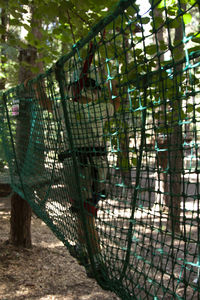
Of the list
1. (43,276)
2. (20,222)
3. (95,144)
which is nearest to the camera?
(95,144)

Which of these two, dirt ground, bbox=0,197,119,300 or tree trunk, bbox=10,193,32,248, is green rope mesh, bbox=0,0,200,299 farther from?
dirt ground, bbox=0,197,119,300

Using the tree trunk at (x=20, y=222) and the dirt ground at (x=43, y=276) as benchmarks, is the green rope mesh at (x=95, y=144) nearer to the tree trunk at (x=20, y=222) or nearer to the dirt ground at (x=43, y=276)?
the tree trunk at (x=20, y=222)

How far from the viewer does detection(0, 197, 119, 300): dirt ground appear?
2561mm

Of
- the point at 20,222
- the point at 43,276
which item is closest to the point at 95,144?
the point at 43,276

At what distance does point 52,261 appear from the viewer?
3221 mm

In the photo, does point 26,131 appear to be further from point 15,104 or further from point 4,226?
point 4,226

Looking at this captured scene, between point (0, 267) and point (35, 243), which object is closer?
point (0, 267)

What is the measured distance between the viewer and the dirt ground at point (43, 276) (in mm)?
2561

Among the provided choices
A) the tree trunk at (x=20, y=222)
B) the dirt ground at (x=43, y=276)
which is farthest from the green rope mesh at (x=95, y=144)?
the dirt ground at (x=43, y=276)

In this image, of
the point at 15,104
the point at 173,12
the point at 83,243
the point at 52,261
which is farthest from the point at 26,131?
the point at 52,261

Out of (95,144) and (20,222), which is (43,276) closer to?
(20,222)

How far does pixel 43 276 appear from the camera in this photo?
9.36 ft

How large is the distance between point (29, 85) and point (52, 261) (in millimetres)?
2131

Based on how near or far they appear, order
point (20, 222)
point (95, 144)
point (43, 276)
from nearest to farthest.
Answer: point (95, 144)
point (43, 276)
point (20, 222)
